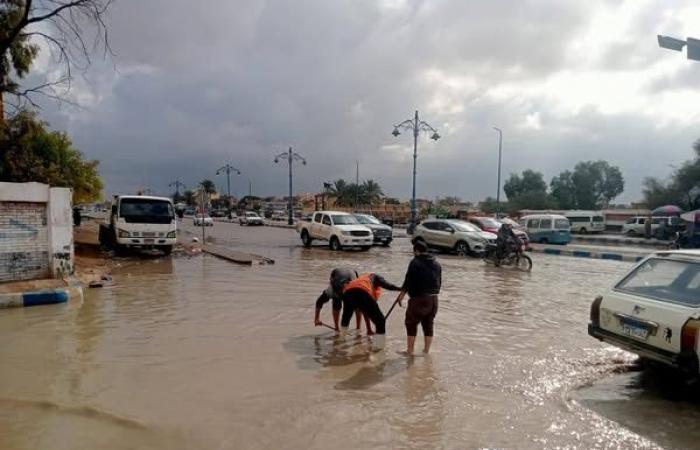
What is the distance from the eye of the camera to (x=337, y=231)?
79.8ft

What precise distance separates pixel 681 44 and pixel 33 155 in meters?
24.8

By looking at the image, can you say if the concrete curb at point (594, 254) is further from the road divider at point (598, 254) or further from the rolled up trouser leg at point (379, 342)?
the rolled up trouser leg at point (379, 342)

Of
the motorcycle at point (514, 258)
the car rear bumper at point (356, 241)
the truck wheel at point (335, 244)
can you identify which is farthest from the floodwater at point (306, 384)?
the truck wheel at point (335, 244)

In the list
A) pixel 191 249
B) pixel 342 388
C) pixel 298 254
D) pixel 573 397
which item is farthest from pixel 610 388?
pixel 191 249

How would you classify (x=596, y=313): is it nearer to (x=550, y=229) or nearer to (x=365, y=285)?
(x=365, y=285)

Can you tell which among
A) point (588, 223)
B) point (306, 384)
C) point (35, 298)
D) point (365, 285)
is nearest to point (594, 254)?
point (365, 285)

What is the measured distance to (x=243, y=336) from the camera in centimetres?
776

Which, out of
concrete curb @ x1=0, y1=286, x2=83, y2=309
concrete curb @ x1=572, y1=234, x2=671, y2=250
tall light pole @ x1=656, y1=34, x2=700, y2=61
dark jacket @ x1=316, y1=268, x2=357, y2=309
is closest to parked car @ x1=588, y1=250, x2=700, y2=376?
dark jacket @ x1=316, y1=268, x2=357, y2=309

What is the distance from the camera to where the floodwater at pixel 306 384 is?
439 centimetres

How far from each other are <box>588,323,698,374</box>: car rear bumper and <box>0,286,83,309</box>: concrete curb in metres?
9.48

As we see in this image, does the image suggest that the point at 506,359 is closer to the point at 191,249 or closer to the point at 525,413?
the point at 525,413

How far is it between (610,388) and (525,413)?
1454mm

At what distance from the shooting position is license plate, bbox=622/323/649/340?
5.50 metres

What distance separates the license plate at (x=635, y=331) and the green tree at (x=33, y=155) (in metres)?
18.6
